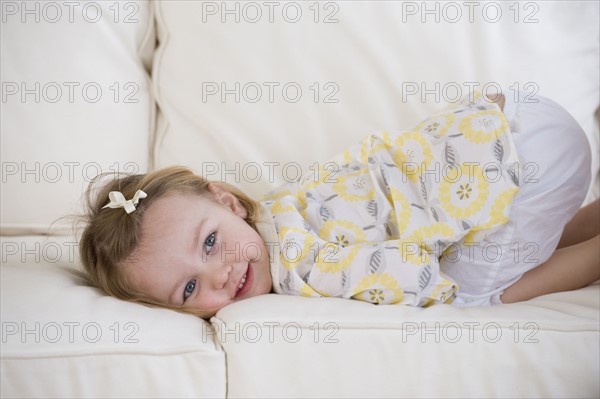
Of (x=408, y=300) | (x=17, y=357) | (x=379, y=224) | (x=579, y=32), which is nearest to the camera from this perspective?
(x=17, y=357)

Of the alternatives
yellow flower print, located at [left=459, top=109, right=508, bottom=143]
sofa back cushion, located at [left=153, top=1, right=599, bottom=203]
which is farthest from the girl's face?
yellow flower print, located at [left=459, top=109, right=508, bottom=143]

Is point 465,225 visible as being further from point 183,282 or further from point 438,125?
point 183,282

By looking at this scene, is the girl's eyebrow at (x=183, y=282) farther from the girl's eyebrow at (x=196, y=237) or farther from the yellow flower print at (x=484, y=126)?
the yellow flower print at (x=484, y=126)

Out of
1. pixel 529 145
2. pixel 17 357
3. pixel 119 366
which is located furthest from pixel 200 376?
pixel 529 145

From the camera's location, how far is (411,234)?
1213 mm

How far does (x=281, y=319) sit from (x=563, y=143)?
0.63 metres

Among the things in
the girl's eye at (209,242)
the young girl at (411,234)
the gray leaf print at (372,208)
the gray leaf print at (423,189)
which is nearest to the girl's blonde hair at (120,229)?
the young girl at (411,234)

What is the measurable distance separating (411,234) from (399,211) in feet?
0.17

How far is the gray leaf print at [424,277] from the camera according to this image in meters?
1.15

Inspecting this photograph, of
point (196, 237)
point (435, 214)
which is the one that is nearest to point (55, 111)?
point (196, 237)

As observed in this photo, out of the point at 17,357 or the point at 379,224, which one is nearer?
the point at 17,357

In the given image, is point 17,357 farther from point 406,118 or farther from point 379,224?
point 406,118

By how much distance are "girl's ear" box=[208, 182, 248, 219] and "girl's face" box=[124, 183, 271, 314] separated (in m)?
0.07

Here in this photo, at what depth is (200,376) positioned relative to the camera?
0.98 m
